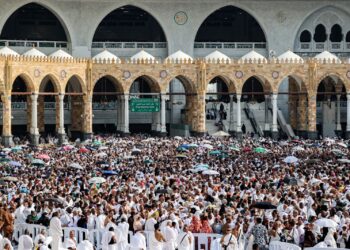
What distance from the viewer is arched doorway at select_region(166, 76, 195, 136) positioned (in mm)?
69062

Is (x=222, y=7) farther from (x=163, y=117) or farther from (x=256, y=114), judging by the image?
(x=163, y=117)

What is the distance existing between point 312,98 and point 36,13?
23395 millimetres

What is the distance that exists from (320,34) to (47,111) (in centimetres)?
2315

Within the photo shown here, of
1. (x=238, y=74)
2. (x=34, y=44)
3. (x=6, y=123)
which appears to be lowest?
(x=6, y=123)

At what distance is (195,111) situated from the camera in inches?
2680

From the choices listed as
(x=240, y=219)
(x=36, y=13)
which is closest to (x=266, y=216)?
(x=240, y=219)

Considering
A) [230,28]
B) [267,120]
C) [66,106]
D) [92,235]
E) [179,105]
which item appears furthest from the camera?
[230,28]

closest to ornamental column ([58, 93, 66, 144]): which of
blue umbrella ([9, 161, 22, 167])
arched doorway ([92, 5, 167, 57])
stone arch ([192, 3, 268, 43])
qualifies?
arched doorway ([92, 5, 167, 57])

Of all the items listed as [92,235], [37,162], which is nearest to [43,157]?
[37,162]

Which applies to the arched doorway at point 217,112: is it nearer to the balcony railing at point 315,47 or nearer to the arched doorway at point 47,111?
the balcony railing at point 315,47

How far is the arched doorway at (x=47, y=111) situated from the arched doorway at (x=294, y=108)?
16743 mm

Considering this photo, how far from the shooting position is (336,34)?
78.2 m

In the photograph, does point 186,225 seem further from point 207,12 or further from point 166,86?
point 207,12

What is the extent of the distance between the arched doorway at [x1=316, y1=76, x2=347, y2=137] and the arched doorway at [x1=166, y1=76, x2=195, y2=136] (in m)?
10.4
